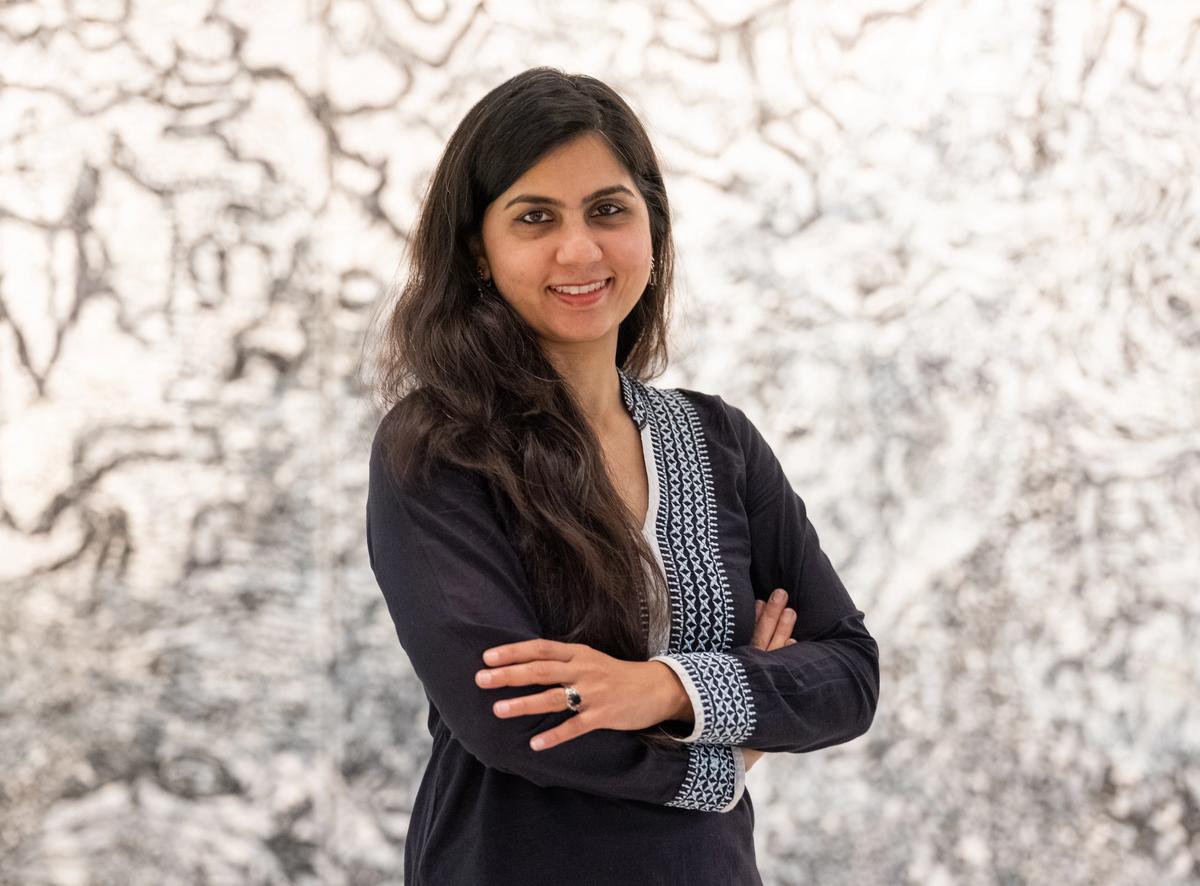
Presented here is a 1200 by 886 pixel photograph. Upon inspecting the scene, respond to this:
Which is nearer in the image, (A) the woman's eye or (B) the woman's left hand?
(B) the woman's left hand

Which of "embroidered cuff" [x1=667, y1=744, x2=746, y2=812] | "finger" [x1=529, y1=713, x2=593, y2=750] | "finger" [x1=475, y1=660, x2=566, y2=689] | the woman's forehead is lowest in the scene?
"embroidered cuff" [x1=667, y1=744, x2=746, y2=812]

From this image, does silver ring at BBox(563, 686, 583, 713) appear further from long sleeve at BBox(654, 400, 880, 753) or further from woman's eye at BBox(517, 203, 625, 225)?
woman's eye at BBox(517, 203, 625, 225)

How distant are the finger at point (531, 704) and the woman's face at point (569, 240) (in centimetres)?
50

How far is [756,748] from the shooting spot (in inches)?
62.6

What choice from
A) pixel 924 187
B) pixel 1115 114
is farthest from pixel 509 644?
pixel 1115 114

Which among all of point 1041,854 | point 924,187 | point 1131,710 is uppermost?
point 924,187

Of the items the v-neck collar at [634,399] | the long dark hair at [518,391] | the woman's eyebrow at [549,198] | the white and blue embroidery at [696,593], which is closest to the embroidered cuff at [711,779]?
the white and blue embroidery at [696,593]

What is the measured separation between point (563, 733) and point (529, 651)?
0.32 ft

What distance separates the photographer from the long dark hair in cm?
152

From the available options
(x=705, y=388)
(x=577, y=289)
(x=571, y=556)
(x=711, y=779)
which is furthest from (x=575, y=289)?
(x=705, y=388)

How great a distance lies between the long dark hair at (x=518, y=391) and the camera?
1.52 m

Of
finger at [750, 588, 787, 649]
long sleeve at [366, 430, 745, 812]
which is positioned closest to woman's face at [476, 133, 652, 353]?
long sleeve at [366, 430, 745, 812]

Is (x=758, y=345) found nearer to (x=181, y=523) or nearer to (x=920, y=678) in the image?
(x=920, y=678)

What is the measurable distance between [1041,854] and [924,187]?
59.1 inches
